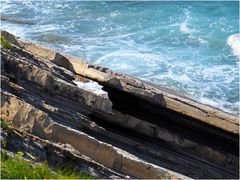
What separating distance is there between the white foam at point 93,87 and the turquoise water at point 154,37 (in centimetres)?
773

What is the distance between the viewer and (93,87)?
770 centimetres

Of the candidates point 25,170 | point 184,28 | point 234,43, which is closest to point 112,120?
point 25,170

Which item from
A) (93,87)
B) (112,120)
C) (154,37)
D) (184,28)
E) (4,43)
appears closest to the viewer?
(4,43)

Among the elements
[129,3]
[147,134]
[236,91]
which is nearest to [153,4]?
[129,3]

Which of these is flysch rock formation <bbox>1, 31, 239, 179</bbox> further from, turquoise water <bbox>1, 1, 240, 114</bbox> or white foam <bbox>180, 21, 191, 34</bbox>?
white foam <bbox>180, 21, 191, 34</bbox>

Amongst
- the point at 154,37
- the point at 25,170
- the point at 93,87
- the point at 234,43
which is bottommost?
the point at 25,170

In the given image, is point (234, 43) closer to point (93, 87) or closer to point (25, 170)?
point (93, 87)

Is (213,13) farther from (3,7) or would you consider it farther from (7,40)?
(7,40)

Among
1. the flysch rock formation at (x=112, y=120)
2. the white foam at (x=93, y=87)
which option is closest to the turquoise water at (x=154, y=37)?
the flysch rock formation at (x=112, y=120)

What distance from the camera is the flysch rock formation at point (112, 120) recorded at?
634 centimetres

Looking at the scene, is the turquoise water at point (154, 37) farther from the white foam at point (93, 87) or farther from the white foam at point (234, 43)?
the white foam at point (93, 87)

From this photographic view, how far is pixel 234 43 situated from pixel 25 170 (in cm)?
1818

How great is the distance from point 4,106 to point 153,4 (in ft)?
75.3

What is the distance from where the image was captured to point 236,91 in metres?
16.4
